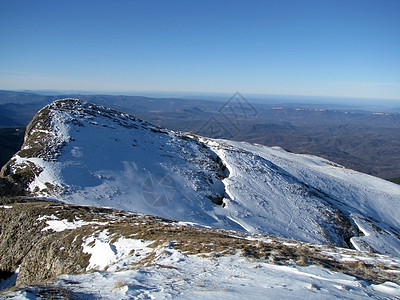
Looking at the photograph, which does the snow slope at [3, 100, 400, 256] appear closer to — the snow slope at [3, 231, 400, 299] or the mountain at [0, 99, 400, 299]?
the mountain at [0, 99, 400, 299]

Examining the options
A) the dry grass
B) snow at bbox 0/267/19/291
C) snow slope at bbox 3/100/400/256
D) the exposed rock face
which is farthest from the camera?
snow slope at bbox 3/100/400/256

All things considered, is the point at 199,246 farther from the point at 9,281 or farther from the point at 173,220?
the point at 173,220

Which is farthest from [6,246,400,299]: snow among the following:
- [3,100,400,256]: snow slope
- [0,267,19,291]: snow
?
[3,100,400,256]: snow slope

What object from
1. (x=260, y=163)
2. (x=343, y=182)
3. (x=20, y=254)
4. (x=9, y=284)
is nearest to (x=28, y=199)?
(x=20, y=254)

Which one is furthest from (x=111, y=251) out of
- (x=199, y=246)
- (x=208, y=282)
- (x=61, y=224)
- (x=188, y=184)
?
(x=188, y=184)

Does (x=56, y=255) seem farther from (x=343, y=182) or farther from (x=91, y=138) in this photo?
(x=343, y=182)

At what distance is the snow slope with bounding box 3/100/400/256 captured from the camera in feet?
111

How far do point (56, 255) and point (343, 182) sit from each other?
57.1 metres

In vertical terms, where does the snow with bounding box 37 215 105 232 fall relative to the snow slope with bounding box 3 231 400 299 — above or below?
below

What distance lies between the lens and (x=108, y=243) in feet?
49.3

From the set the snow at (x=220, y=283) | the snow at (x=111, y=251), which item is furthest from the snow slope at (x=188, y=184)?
the snow at (x=220, y=283)

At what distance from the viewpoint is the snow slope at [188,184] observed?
33812mm

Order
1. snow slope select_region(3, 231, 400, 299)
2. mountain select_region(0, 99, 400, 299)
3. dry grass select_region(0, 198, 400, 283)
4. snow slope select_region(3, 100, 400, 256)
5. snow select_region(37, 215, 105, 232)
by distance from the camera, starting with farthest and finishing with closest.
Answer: snow slope select_region(3, 100, 400, 256)
snow select_region(37, 215, 105, 232)
dry grass select_region(0, 198, 400, 283)
mountain select_region(0, 99, 400, 299)
snow slope select_region(3, 231, 400, 299)

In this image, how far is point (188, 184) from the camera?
41.0 meters
